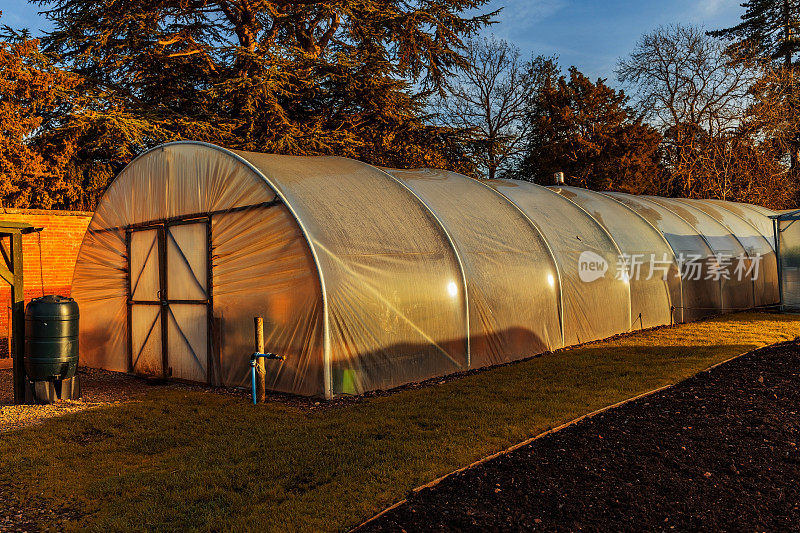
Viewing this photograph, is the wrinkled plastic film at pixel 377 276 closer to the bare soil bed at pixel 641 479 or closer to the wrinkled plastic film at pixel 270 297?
the wrinkled plastic film at pixel 270 297

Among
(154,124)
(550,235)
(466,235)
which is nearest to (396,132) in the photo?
(154,124)

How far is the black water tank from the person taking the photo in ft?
25.6

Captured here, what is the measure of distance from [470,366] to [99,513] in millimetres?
5477

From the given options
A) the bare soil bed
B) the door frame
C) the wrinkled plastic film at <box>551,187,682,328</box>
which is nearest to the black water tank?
the door frame

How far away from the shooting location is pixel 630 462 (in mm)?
4770

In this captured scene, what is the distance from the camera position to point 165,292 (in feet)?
30.7

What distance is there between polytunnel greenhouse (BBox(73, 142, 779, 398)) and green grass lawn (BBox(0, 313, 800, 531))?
759 mm

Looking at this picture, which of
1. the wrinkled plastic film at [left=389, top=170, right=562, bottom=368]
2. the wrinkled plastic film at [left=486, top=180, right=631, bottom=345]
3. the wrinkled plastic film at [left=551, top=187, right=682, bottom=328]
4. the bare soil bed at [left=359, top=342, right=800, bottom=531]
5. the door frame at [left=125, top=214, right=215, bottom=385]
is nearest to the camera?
the bare soil bed at [left=359, top=342, right=800, bottom=531]

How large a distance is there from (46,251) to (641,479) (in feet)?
45.2

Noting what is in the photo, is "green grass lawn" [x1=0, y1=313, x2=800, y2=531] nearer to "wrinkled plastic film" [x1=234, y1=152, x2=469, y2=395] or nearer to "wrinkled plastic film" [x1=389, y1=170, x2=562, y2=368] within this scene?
"wrinkled plastic film" [x1=234, y1=152, x2=469, y2=395]

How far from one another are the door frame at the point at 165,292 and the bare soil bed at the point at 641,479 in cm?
502

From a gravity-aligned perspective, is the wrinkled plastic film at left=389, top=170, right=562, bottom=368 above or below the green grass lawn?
above

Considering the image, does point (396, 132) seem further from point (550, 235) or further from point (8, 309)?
point (8, 309)

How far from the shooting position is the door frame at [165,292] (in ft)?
28.3
